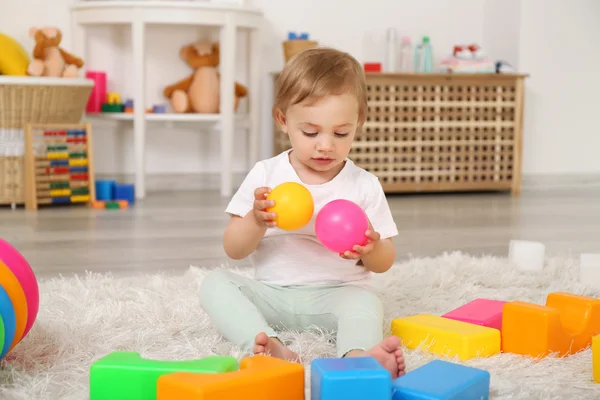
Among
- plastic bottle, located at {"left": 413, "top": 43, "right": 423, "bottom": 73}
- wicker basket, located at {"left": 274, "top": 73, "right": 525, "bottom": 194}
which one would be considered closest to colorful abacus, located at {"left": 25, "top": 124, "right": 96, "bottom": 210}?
wicker basket, located at {"left": 274, "top": 73, "right": 525, "bottom": 194}

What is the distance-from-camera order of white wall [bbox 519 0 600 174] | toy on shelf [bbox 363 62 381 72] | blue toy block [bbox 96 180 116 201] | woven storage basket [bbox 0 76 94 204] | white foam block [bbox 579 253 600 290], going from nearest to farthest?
white foam block [bbox 579 253 600 290]
woven storage basket [bbox 0 76 94 204]
blue toy block [bbox 96 180 116 201]
toy on shelf [bbox 363 62 381 72]
white wall [bbox 519 0 600 174]

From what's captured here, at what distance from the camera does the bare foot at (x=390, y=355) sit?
82 centimetres

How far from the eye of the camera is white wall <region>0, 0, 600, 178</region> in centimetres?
282

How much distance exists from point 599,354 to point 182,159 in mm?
2253

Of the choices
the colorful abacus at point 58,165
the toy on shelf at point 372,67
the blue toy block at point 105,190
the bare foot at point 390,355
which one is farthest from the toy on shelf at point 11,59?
the bare foot at point 390,355

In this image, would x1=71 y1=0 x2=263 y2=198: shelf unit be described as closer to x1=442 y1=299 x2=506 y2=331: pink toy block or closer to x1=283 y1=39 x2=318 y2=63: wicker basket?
x1=283 y1=39 x2=318 y2=63: wicker basket

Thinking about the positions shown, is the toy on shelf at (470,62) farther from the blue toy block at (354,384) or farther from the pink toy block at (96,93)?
the blue toy block at (354,384)

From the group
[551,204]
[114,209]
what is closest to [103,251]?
[114,209]

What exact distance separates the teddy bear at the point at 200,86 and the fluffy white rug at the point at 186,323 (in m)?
1.38

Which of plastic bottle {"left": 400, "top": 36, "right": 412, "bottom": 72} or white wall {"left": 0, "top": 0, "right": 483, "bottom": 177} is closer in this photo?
white wall {"left": 0, "top": 0, "right": 483, "bottom": 177}

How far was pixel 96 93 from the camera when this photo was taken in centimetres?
268

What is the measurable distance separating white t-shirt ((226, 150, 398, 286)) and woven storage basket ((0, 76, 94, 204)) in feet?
4.71

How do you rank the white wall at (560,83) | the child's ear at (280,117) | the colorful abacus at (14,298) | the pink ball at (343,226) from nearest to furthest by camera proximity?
the colorful abacus at (14,298) < the pink ball at (343,226) < the child's ear at (280,117) < the white wall at (560,83)

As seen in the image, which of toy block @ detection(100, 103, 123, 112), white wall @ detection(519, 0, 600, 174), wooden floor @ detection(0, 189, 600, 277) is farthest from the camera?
white wall @ detection(519, 0, 600, 174)
